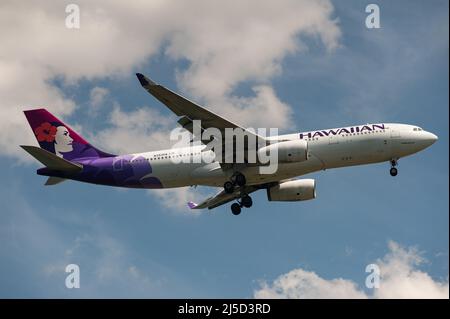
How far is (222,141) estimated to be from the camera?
167 ft

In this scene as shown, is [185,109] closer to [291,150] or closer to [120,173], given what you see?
[291,150]

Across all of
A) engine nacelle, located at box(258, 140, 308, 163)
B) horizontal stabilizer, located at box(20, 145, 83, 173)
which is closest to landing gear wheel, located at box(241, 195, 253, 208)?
engine nacelle, located at box(258, 140, 308, 163)

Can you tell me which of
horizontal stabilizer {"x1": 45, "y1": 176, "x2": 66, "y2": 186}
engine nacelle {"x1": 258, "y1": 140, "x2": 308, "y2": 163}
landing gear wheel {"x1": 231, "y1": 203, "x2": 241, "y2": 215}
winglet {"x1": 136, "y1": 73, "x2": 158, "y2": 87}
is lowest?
landing gear wheel {"x1": 231, "y1": 203, "x2": 241, "y2": 215}

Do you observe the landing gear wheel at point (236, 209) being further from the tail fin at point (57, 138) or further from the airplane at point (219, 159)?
the tail fin at point (57, 138)

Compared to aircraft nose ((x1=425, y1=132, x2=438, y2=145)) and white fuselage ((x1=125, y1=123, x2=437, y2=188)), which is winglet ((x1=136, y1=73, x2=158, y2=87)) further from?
aircraft nose ((x1=425, y1=132, x2=438, y2=145))

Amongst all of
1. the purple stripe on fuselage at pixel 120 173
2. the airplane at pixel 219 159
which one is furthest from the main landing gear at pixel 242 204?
the purple stripe on fuselage at pixel 120 173

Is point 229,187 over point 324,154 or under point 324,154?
under

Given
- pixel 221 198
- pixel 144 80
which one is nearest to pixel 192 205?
pixel 221 198

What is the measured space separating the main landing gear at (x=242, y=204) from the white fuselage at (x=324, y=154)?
3087 mm

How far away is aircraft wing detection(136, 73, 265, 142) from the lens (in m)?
44.0

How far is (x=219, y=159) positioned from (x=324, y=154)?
805cm

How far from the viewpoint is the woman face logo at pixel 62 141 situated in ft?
185

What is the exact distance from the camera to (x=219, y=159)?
51594 mm

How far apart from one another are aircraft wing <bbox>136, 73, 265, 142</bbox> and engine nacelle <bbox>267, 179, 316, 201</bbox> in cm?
772
